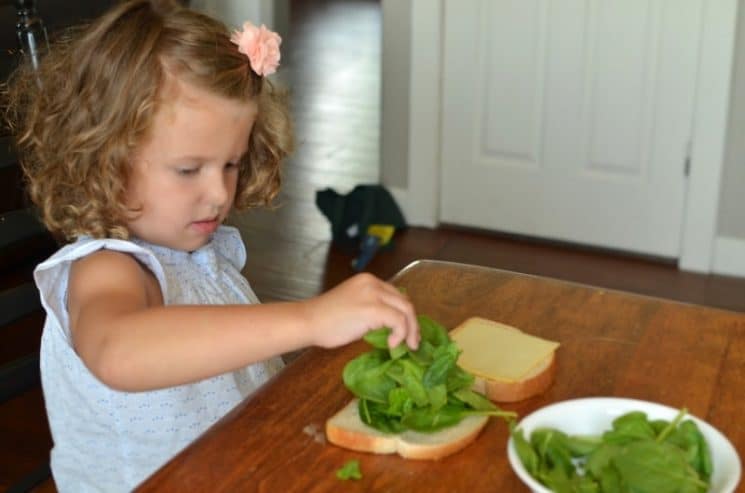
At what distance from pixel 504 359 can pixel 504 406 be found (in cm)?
7

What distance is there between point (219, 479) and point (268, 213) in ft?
9.31

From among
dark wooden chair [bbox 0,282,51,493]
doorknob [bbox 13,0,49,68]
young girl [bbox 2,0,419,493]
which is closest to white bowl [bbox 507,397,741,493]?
young girl [bbox 2,0,419,493]

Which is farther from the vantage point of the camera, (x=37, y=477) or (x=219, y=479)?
(x=37, y=477)

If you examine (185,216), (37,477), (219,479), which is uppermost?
(185,216)

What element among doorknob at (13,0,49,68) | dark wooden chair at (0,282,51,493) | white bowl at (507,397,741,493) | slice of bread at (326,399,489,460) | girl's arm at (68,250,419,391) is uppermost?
doorknob at (13,0,49,68)

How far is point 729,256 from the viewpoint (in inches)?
130

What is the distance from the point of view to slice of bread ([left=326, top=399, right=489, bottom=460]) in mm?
Result: 985

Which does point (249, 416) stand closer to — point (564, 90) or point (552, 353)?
point (552, 353)

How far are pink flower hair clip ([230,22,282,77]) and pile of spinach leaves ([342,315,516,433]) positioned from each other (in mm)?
433

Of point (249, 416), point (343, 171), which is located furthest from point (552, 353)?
point (343, 171)

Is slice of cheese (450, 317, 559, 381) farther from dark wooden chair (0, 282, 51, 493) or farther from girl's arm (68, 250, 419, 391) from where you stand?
dark wooden chair (0, 282, 51, 493)

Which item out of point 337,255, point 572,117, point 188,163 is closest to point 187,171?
point 188,163

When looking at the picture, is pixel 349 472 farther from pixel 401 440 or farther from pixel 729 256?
pixel 729 256

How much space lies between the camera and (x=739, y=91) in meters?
→ 3.15
